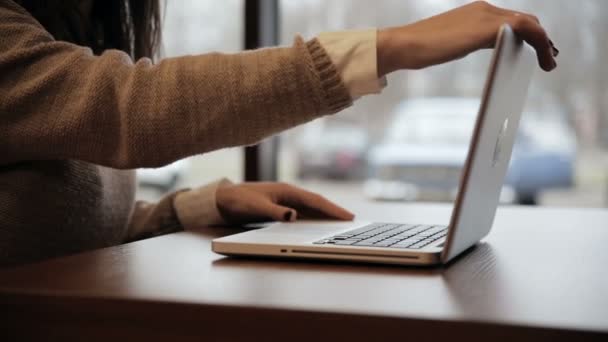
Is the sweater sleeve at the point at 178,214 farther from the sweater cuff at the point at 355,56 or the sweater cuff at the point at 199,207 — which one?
the sweater cuff at the point at 355,56

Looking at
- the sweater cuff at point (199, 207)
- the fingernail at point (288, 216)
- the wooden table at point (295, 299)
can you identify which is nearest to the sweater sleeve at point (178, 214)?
the sweater cuff at point (199, 207)

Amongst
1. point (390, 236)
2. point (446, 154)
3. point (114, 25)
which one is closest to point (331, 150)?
point (446, 154)

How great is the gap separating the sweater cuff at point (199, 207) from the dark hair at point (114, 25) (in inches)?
11.3

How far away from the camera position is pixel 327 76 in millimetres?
806

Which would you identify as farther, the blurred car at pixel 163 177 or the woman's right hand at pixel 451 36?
the blurred car at pixel 163 177

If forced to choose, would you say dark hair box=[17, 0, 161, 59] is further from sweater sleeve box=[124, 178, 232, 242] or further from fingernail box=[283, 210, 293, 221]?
fingernail box=[283, 210, 293, 221]

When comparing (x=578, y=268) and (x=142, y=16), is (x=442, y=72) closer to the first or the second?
(x=142, y=16)

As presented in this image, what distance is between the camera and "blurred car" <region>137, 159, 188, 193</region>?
258cm

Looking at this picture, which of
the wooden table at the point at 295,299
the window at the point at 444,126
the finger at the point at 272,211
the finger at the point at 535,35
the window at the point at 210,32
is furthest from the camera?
the window at the point at 210,32

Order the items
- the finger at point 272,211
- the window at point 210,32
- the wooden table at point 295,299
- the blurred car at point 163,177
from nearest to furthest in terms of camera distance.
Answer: the wooden table at point 295,299 → the finger at point 272,211 → the window at point 210,32 → the blurred car at point 163,177

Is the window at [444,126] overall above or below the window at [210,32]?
below

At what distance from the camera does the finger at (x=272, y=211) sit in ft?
3.55

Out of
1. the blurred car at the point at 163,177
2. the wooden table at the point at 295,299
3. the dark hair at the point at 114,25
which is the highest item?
the dark hair at the point at 114,25

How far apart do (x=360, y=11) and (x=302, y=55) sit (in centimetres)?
143
